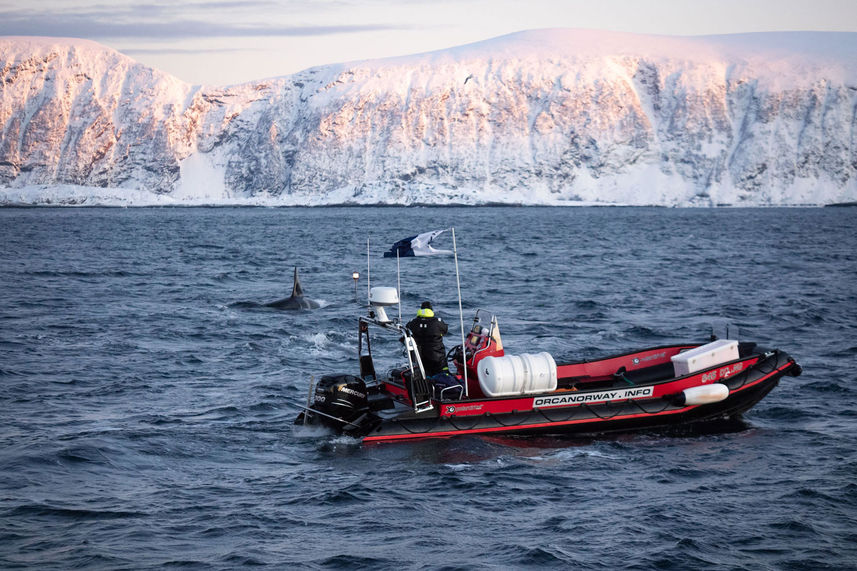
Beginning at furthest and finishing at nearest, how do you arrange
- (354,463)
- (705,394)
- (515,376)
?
(705,394) < (515,376) < (354,463)

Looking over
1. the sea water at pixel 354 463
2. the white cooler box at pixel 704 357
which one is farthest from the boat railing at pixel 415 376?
the white cooler box at pixel 704 357

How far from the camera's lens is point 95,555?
458 inches

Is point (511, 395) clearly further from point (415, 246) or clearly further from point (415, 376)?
point (415, 246)

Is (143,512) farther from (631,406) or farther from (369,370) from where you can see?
(631,406)

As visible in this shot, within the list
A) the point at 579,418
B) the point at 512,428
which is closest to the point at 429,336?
the point at 512,428

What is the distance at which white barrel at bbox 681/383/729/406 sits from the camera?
17.0 metres

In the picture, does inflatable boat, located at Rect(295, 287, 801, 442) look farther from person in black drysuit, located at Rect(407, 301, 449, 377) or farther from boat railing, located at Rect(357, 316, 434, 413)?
person in black drysuit, located at Rect(407, 301, 449, 377)

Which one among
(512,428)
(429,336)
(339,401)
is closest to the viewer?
(512,428)

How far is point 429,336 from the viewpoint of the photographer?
16.7 metres

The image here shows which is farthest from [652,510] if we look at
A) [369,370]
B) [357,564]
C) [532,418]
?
[369,370]

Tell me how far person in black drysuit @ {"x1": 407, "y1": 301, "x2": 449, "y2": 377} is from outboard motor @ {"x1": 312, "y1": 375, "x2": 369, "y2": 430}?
130 centimetres

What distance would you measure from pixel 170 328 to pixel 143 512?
1645cm

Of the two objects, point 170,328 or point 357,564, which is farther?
point 170,328

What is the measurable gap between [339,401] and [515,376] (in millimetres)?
3112
